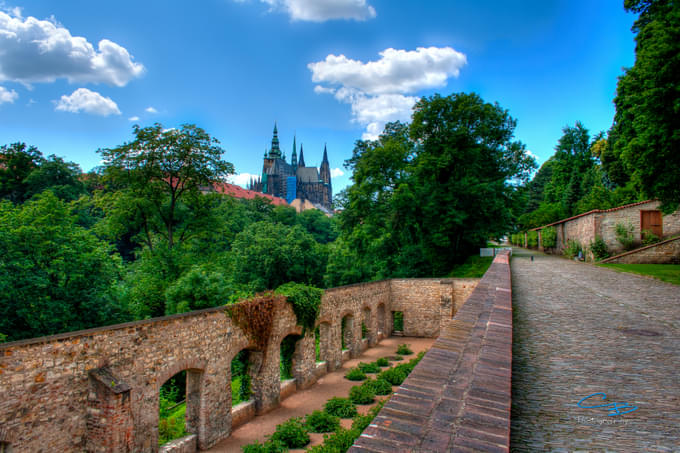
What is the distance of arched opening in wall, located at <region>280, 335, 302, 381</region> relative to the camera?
1404cm

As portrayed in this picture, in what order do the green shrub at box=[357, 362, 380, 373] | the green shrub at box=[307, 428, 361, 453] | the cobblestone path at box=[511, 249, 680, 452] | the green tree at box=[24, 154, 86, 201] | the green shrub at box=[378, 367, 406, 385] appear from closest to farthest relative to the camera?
the cobblestone path at box=[511, 249, 680, 452]
the green shrub at box=[307, 428, 361, 453]
the green shrub at box=[378, 367, 406, 385]
the green shrub at box=[357, 362, 380, 373]
the green tree at box=[24, 154, 86, 201]

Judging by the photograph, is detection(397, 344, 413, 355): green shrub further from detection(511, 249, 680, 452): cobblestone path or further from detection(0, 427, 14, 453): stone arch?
detection(0, 427, 14, 453): stone arch

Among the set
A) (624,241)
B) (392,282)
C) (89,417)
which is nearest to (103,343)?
(89,417)

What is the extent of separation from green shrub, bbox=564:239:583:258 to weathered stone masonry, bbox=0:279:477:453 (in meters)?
19.0

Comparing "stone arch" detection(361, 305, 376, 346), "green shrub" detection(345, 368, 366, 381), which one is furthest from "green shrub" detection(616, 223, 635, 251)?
"green shrub" detection(345, 368, 366, 381)

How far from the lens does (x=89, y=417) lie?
705 cm

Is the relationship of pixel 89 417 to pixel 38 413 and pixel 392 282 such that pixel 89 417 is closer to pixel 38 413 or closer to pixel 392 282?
pixel 38 413

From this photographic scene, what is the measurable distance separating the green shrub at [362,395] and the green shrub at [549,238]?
23135 millimetres

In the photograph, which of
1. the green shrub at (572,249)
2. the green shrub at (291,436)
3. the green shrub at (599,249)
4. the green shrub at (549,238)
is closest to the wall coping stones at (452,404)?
the green shrub at (291,436)

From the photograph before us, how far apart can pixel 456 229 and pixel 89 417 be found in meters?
21.9

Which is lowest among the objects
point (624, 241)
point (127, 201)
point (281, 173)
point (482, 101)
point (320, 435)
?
point (320, 435)

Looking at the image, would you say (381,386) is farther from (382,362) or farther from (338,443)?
(338,443)

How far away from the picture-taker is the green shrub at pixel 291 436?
31.4 feet

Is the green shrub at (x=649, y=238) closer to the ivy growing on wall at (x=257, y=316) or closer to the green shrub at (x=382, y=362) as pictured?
the green shrub at (x=382, y=362)
